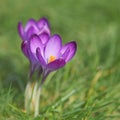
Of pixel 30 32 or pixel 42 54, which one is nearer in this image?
pixel 42 54

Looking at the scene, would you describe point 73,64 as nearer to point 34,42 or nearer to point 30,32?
point 30,32

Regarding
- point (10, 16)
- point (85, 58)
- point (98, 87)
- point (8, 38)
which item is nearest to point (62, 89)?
point (98, 87)

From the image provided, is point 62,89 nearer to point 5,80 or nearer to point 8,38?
point 5,80

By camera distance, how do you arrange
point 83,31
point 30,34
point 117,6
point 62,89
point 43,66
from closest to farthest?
1. point 43,66
2. point 30,34
3. point 62,89
4. point 83,31
5. point 117,6

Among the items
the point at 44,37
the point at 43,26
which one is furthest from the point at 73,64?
the point at 44,37

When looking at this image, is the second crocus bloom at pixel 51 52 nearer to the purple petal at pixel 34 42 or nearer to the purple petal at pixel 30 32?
the purple petal at pixel 34 42

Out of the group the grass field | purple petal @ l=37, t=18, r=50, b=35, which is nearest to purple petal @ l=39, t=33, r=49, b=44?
purple petal @ l=37, t=18, r=50, b=35

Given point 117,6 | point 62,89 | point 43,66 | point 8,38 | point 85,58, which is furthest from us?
point 117,6
